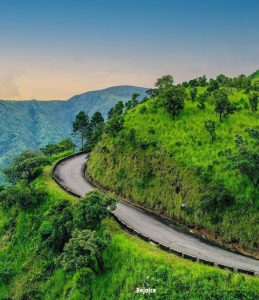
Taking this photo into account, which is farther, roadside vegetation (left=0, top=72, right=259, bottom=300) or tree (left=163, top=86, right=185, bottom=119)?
tree (left=163, top=86, right=185, bottom=119)

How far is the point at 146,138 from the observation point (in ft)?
177

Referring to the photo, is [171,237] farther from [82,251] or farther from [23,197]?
[23,197]

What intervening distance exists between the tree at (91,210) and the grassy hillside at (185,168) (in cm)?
1062

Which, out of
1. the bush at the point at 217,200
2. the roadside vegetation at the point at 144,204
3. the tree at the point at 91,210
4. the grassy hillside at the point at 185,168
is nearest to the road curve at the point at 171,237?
the grassy hillside at the point at 185,168

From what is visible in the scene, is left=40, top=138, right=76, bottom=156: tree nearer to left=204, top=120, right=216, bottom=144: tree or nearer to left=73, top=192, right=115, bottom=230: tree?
left=204, top=120, right=216, bottom=144: tree

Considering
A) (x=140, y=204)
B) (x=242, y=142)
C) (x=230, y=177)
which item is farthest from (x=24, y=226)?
(x=242, y=142)

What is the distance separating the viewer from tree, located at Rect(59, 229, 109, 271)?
29.9 m

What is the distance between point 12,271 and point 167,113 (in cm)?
3270

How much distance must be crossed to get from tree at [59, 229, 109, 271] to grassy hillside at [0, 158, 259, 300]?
1.44m

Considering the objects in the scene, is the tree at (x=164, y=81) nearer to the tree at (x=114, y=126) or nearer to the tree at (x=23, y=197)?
the tree at (x=114, y=126)

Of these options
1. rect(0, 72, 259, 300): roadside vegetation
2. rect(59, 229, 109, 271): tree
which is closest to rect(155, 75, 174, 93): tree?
rect(0, 72, 259, 300): roadside vegetation

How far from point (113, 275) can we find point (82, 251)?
3.65 metres

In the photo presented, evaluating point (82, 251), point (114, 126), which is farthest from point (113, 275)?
point (114, 126)

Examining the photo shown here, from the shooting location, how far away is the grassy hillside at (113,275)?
27234 millimetres
